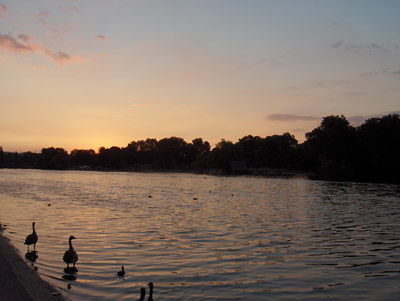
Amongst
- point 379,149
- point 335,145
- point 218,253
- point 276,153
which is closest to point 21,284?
point 218,253

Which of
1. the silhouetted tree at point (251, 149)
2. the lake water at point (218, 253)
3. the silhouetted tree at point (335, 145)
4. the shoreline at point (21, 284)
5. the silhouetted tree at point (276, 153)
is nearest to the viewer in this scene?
the shoreline at point (21, 284)

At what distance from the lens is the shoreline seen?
889 centimetres

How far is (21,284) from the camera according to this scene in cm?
971

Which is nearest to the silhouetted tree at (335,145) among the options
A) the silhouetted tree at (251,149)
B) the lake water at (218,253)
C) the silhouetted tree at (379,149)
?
Result: the silhouetted tree at (379,149)

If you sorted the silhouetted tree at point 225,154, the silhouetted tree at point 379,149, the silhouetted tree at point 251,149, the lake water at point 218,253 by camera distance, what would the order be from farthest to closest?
the silhouetted tree at point 251,149, the silhouetted tree at point 225,154, the silhouetted tree at point 379,149, the lake water at point 218,253

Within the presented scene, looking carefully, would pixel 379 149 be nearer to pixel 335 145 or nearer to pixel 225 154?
pixel 335 145

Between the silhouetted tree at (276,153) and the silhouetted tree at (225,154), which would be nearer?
the silhouetted tree at (225,154)

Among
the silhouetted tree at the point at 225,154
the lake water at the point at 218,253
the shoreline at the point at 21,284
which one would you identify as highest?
the silhouetted tree at the point at 225,154

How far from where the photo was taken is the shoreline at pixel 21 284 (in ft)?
29.2

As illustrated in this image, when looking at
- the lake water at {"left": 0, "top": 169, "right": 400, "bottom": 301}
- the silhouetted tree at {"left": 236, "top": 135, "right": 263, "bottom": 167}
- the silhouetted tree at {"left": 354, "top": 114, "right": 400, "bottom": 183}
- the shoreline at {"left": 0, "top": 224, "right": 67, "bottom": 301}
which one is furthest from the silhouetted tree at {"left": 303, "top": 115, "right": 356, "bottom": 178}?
the shoreline at {"left": 0, "top": 224, "right": 67, "bottom": 301}

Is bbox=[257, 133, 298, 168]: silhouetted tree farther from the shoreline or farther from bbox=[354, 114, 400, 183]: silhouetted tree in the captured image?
the shoreline

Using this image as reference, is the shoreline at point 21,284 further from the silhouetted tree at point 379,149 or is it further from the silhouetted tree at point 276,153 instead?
the silhouetted tree at point 276,153

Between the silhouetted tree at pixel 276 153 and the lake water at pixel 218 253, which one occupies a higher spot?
the silhouetted tree at pixel 276 153

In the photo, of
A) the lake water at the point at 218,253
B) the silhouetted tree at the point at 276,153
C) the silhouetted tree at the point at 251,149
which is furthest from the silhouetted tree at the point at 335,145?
the lake water at the point at 218,253
